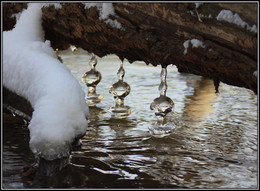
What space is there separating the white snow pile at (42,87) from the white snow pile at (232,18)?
0.67 m

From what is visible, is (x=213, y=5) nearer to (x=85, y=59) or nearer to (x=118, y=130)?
(x=118, y=130)

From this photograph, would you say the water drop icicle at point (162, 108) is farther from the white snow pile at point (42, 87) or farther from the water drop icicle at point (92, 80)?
the water drop icicle at point (92, 80)

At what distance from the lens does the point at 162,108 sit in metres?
2.91

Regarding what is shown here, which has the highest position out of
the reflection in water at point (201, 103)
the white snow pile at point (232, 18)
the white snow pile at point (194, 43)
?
the white snow pile at point (232, 18)

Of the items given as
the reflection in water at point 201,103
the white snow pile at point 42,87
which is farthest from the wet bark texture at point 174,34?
the reflection in water at point 201,103

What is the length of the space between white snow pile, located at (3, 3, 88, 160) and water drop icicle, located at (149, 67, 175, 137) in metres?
0.58

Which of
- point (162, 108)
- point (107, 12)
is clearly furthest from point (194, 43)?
point (162, 108)

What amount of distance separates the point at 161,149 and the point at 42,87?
852 mm

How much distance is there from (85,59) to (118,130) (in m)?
3.23

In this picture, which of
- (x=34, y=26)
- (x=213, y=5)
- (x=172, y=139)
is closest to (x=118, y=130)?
(x=172, y=139)

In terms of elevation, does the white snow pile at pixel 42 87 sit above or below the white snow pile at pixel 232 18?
below

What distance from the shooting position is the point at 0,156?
2.59 metres

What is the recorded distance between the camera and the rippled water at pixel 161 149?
2416 mm

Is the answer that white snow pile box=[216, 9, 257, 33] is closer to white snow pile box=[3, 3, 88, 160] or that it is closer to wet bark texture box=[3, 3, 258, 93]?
wet bark texture box=[3, 3, 258, 93]
